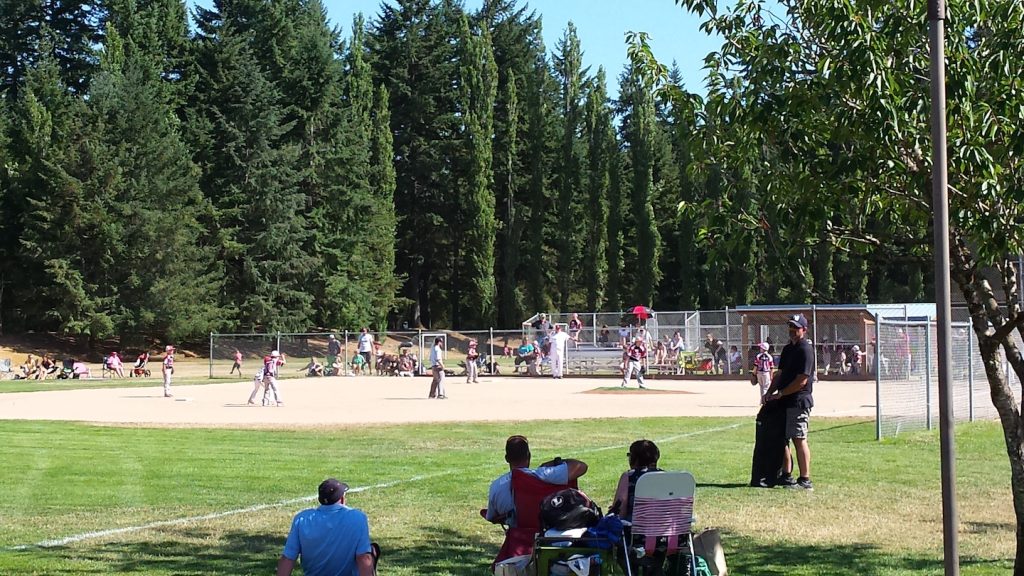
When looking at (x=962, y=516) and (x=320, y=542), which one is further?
(x=962, y=516)

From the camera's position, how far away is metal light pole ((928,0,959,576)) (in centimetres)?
573

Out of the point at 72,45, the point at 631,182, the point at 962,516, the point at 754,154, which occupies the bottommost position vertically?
the point at 962,516

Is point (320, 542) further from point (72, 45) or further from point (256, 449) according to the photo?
point (72, 45)

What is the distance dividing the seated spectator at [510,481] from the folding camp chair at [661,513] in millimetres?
489

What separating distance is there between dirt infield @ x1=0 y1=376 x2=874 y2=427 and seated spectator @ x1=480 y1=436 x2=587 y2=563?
1582 cm

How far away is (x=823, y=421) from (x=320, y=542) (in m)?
17.3

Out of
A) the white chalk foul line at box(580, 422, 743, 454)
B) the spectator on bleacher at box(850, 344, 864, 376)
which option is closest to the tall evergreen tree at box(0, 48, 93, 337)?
the spectator on bleacher at box(850, 344, 864, 376)

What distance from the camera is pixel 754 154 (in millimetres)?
8289

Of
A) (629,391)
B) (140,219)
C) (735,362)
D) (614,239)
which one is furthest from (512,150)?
(629,391)

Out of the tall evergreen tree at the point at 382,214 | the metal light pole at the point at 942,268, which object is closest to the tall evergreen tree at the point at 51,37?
the tall evergreen tree at the point at 382,214

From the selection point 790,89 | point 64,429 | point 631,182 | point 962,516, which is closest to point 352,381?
point 64,429

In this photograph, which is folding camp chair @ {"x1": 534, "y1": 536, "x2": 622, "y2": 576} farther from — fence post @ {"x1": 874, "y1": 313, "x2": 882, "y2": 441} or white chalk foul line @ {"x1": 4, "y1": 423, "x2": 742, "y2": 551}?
fence post @ {"x1": 874, "y1": 313, "x2": 882, "y2": 441}

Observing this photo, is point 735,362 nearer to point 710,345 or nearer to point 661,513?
point 710,345

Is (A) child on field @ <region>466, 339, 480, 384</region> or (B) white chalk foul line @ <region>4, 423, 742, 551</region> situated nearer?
(B) white chalk foul line @ <region>4, 423, 742, 551</region>
